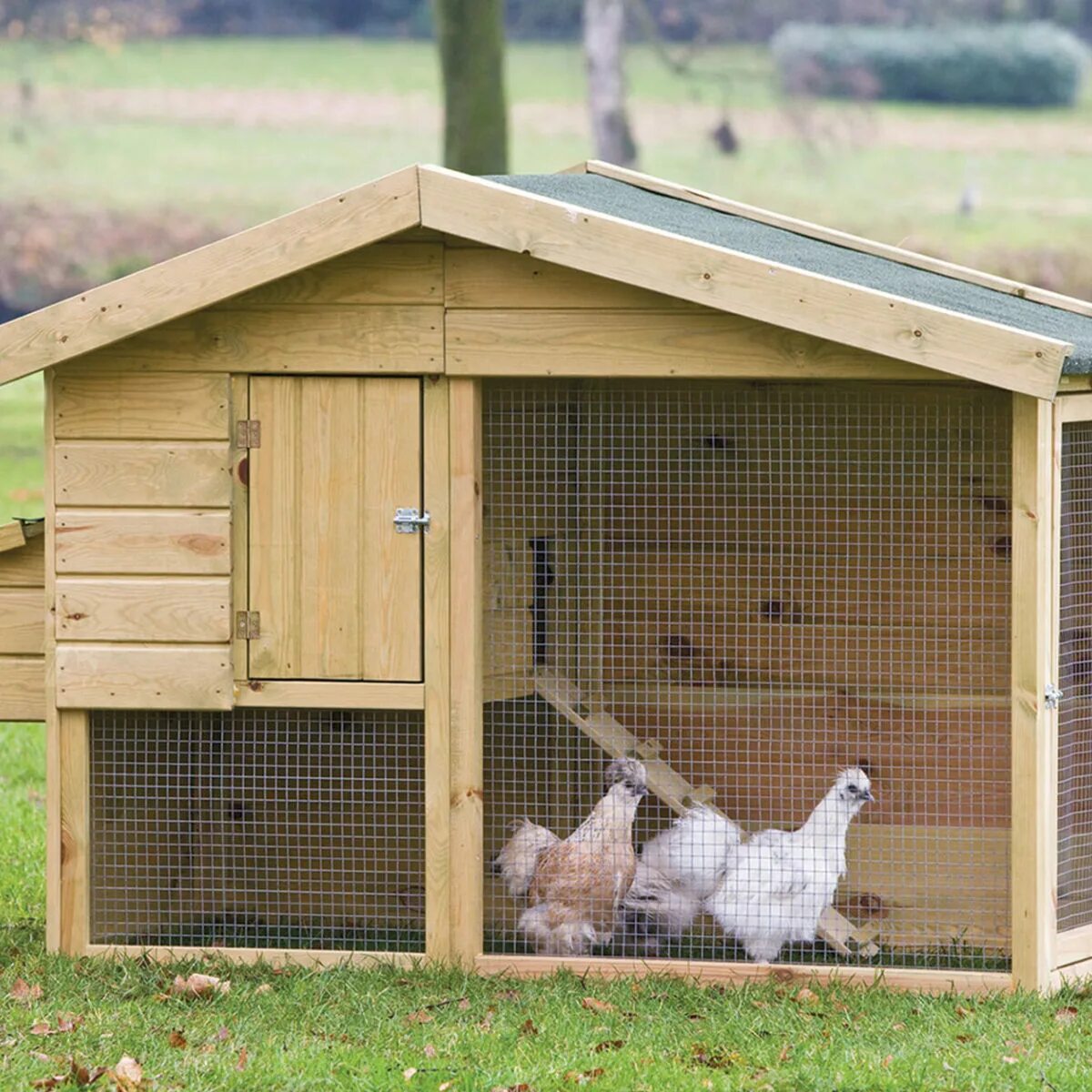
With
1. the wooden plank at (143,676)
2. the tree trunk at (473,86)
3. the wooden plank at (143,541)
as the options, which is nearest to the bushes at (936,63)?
the tree trunk at (473,86)

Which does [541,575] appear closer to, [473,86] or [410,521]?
[410,521]

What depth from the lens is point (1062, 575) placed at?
620cm

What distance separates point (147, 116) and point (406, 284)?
49.3 ft

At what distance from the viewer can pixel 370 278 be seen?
18.7ft

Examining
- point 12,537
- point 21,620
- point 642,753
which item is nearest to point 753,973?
point 642,753

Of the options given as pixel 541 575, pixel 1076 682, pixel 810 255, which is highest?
pixel 810 255

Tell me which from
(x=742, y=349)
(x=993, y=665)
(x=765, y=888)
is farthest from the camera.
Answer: (x=993, y=665)

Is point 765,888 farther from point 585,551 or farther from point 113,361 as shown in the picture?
point 113,361

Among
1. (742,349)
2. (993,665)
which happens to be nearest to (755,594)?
(993,665)

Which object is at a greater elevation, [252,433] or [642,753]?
[252,433]

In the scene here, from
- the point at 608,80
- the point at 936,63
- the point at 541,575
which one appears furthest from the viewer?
the point at 936,63

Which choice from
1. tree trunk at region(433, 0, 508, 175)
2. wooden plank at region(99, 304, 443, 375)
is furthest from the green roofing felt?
tree trunk at region(433, 0, 508, 175)

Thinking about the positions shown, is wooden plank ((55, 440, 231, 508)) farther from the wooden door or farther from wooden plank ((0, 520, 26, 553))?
wooden plank ((0, 520, 26, 553))

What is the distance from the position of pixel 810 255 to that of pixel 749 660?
1490 mm
